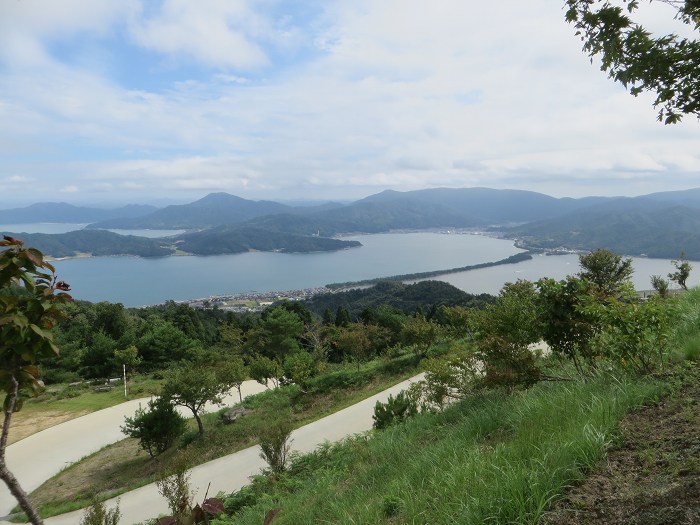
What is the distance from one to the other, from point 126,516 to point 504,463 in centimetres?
737

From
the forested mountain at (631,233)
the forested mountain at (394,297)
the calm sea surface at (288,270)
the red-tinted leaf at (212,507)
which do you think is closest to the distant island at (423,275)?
the calm sea surface at (288,270)

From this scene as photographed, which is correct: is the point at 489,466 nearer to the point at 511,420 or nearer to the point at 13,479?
the point at 511,420

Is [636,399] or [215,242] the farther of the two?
[215,242]

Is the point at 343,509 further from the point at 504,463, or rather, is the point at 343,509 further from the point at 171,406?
the point at 171,406

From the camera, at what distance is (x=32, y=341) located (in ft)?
5.02

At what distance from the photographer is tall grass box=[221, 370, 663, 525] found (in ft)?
6.49

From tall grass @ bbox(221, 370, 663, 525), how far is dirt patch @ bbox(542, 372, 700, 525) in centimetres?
7

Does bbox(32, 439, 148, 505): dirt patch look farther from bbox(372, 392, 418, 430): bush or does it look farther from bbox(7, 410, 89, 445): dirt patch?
bbox(372, 392, 418, 430): bush

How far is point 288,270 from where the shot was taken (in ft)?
409

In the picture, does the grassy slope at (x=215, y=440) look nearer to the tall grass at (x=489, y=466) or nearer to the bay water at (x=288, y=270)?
the tall grass at (x=489, y=466)

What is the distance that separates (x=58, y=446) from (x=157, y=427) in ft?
12.5

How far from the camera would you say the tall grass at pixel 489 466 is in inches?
77.9

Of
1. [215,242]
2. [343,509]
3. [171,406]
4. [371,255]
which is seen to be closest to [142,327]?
[171,406]

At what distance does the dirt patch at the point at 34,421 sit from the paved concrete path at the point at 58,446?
1.07 feet
